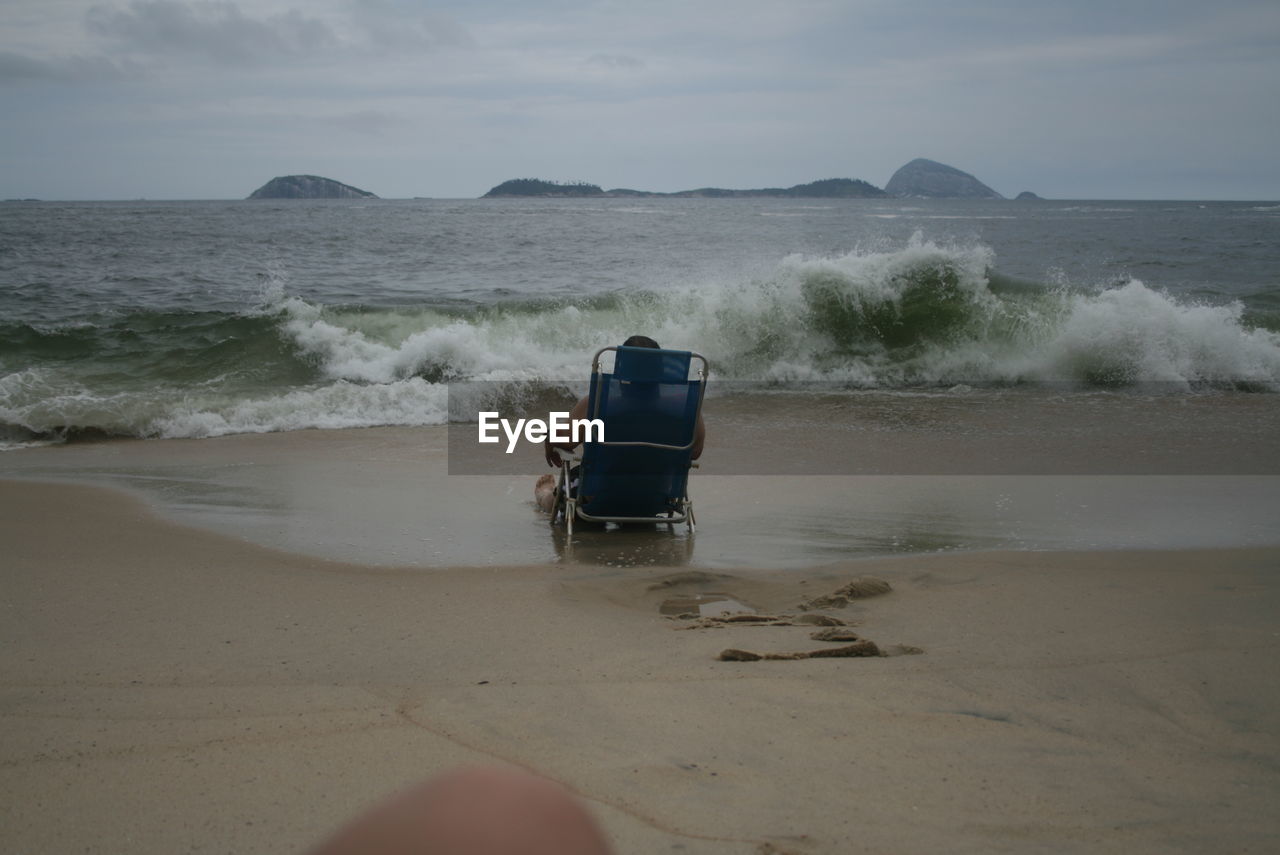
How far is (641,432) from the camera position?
6801mm

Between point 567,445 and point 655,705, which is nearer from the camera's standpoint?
point 655,705

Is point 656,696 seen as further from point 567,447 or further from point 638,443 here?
point 567,447

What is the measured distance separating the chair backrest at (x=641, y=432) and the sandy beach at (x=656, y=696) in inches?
32.6

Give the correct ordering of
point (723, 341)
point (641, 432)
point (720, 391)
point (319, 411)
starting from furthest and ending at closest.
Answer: point (723, 341) → point (720, 391) → point (319, 411) → point (641, 432)

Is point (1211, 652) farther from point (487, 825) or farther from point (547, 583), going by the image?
point (487, 825)

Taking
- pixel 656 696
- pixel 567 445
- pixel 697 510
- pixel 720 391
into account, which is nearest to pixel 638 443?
pixel 567 445

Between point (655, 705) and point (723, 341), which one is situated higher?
point (723, 341)

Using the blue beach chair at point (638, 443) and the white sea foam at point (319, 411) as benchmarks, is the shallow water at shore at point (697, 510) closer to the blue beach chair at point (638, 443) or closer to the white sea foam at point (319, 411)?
the blue beach chair at point (638, 443)

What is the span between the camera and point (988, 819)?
9.12 ft

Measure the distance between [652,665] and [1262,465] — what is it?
729 cm

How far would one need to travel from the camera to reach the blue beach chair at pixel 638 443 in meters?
6.68

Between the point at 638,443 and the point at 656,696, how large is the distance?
3.18m

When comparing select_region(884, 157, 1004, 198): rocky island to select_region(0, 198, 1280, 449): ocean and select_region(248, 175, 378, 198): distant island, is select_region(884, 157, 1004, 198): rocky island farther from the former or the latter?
select_region(0, 198, 1280, 449): ocean

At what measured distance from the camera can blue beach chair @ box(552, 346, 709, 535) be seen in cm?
→ 668
